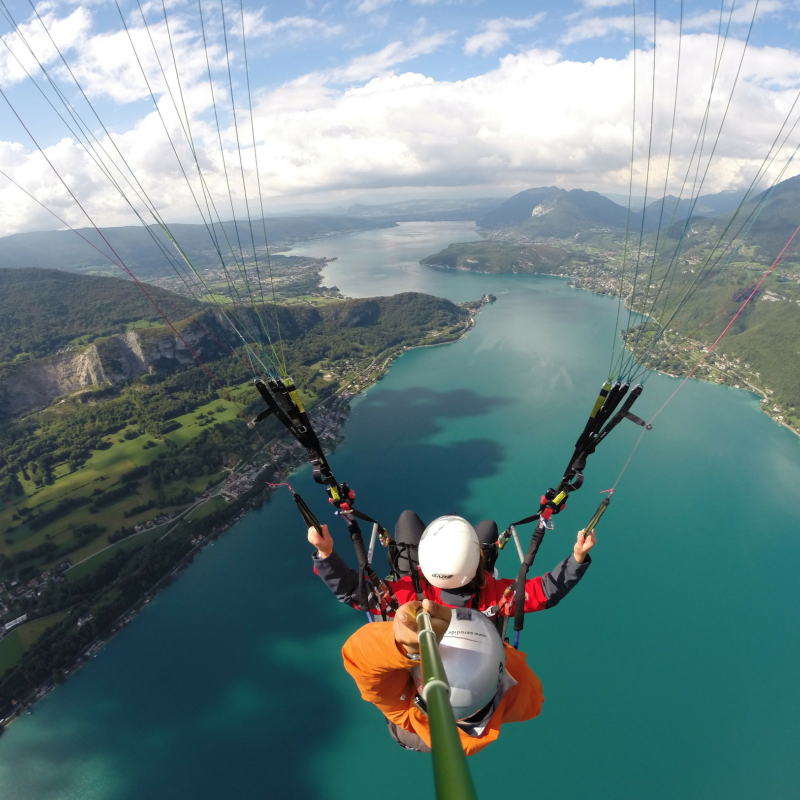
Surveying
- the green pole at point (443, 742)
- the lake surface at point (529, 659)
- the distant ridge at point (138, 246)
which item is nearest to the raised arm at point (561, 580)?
the green pole at point (443, 742)

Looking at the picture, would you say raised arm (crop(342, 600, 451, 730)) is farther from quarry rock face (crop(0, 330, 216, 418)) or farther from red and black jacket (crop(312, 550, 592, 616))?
quarry rock face (crop(0, 330, 216, 418))

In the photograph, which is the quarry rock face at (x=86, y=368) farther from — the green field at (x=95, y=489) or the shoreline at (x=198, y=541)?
the shoreline at (x=198, y=541)

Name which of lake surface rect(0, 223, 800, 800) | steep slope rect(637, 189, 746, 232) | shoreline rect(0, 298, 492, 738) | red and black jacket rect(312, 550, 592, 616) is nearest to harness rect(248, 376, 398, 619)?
red and black jacket rect(312, 550, 592, 616)

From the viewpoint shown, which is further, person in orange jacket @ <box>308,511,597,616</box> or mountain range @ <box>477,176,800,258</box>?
mountain range @ <box>477,176,800,258</box>

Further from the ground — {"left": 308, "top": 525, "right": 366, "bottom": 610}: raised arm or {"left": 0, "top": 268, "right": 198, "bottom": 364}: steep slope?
{"left": 308, "top": 525, "right": 366, "bottom": 610}: raised arm

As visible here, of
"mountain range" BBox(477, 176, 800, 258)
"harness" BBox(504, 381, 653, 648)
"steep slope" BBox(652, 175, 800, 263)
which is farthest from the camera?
"mountain range" BBox(477, 176, 800, 258)

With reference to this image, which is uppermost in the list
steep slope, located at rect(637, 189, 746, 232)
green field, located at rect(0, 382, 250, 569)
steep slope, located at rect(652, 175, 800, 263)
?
green field, located at rect(0, 382, 250, 569)
